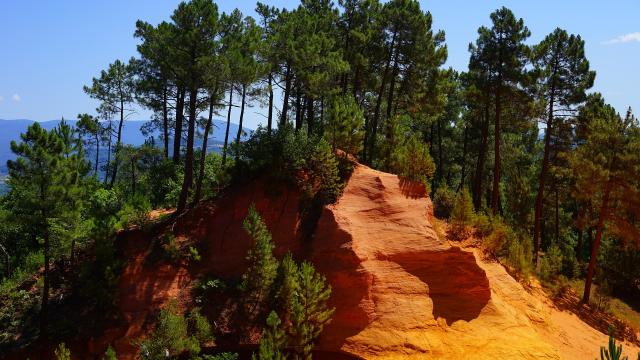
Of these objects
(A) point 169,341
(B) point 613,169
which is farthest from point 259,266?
(B) point 613,169

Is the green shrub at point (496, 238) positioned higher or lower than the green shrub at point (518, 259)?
higher

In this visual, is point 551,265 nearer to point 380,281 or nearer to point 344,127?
point 380,281

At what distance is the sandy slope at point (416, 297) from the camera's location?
14.5m

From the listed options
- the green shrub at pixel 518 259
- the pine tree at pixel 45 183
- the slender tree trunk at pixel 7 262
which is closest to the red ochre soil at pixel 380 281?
the green shrub at pixel 518 259

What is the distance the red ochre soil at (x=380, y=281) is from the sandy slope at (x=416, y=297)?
0.04 metres

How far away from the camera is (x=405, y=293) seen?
15789mm

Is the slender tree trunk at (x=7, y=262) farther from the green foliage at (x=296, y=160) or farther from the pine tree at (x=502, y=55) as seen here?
the pine tree at (x=502, y=55)

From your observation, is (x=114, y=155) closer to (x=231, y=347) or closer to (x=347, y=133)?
(x=347, y=133)

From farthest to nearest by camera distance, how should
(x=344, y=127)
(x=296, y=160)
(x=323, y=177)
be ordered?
(x=344, y=127) < (x=296, y=160) < (x=323, y=177)

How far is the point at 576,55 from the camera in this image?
2511 centimetres

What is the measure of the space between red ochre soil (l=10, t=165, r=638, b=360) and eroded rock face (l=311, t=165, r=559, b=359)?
0.12ft

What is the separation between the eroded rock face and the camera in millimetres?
14461

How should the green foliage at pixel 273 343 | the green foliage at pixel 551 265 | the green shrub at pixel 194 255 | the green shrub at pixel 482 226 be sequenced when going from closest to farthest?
the green foliage at pixel 273 343
the green shrub at pixel 194 255
the green shrub at pixel 482 226
the green foliage at pixel 551 265

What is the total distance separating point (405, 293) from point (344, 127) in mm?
8466
